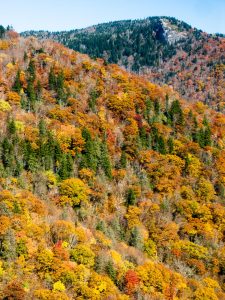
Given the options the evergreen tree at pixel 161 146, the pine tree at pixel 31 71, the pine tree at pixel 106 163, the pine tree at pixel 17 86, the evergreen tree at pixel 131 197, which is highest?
the pine tree at pixel 31 71

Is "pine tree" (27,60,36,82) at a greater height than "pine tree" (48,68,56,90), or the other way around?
"pine tree" (27,60,36,82)

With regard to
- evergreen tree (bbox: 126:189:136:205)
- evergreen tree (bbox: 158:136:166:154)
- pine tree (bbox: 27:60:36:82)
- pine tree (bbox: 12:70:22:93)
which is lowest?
evergreen tree (bbox: 126:189:136:205)

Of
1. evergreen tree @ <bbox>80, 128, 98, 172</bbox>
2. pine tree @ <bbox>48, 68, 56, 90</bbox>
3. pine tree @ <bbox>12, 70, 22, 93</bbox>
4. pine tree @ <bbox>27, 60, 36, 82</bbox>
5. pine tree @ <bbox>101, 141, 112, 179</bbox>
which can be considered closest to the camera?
evergreen tree @ <bbox>80, 128, 98, 172</bbox>

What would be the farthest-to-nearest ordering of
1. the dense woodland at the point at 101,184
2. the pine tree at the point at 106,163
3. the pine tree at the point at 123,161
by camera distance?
the pine tree at the point at 123,161, the pine tree at the point at 106,163, the dense woodland at the point at 101,184

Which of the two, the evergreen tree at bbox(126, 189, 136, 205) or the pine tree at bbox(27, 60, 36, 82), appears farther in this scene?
the pine tree at bbox(27, 60, 36, 82)

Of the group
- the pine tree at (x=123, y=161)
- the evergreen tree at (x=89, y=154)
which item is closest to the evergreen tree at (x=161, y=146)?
the pine tree at (x=123, y=161)

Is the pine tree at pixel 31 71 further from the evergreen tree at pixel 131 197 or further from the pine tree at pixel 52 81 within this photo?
the evergreen tree at pixel 131 197

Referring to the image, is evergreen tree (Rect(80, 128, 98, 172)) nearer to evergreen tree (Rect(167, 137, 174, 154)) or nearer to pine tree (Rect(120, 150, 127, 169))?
pine tree (Rect(120, 150, 127, 169))

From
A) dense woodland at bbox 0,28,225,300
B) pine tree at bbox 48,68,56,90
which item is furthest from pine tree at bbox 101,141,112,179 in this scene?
pine tree at bbox 48,68,56,90

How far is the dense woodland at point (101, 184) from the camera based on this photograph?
74938 millimetres

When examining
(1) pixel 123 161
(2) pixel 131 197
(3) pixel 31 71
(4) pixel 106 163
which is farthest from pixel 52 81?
(2) pixel 131 197

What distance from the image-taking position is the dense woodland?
246 feet

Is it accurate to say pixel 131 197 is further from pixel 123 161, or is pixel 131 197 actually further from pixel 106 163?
pixel 123 161

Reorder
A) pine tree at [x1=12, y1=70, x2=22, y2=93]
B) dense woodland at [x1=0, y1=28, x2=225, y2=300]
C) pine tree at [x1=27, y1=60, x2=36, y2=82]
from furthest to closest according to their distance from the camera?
pine tree at [x1=27, y1=60, x2=36, y2=82]
pine tree at [x1=12, y1=70, x2=22, y2=93]
dense woodland at [x1=0, y1=28, x2=225, y2=300]
